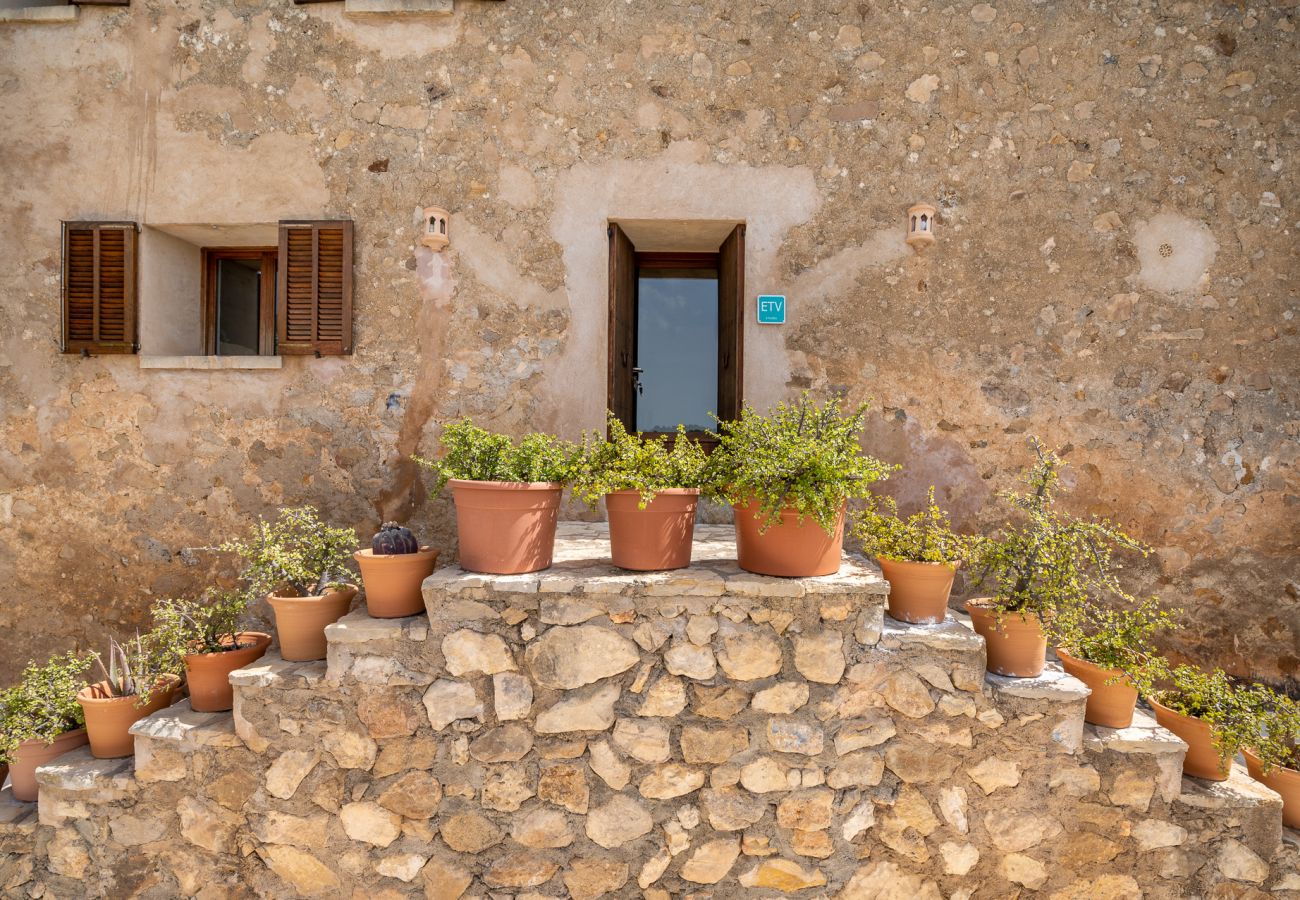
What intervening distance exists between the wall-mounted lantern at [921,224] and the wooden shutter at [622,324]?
5.10ft

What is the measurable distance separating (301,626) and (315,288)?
1.91m

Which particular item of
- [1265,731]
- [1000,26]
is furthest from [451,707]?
[1000,26]

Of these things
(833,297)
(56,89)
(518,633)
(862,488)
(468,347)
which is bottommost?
(518,633)

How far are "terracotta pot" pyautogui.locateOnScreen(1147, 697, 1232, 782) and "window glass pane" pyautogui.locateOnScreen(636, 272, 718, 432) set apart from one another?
2.97 metres

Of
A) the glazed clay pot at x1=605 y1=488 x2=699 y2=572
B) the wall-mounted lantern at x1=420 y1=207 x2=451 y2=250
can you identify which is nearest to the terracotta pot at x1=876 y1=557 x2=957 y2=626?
the glazed clay pot at x1=605 y1=488 x2=699 y2=572

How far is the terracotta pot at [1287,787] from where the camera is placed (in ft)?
8.13

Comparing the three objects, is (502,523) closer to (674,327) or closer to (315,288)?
(315,288)

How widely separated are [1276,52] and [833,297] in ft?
8.40

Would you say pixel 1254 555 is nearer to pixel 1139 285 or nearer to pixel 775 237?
pixel 1139 285

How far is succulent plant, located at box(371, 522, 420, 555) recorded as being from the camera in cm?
257

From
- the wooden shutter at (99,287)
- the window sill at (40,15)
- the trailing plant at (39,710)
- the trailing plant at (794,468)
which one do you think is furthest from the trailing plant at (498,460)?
the window sill at (40,15)

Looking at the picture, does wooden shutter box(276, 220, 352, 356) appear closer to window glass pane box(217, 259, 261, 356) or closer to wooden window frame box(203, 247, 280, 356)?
wooden window frame box(203, 247, 280, 356)

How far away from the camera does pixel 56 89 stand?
3672 millimetres

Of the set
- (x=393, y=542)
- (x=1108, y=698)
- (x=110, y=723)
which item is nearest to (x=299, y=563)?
(x=393, y=542)
